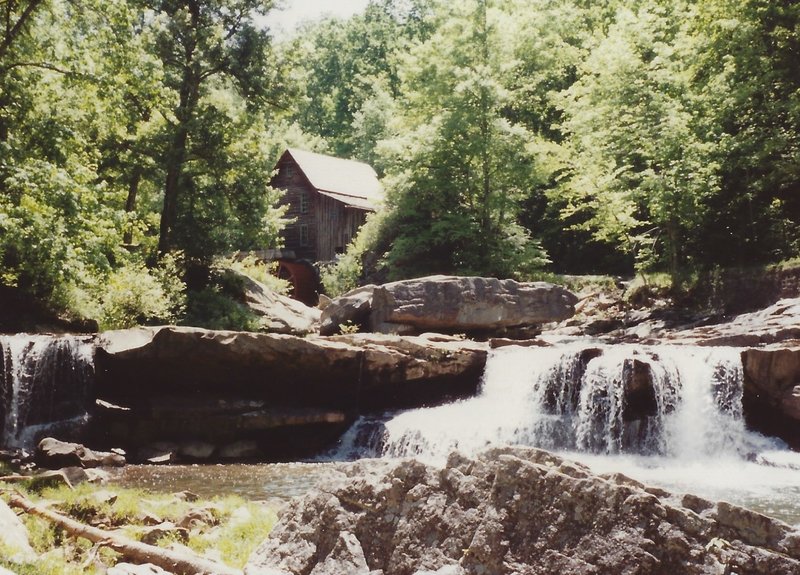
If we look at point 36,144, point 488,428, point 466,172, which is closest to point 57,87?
point 36,144

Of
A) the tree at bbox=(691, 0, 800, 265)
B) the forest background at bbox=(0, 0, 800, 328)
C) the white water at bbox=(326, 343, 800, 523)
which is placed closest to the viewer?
the white water at bbox=(326, 343, 800, 523)

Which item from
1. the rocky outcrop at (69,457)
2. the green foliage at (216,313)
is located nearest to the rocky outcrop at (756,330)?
the green foliage at (216,313)

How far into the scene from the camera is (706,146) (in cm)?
2289

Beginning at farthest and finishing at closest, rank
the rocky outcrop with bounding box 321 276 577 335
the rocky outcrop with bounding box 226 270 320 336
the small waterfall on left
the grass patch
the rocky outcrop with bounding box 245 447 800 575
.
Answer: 1. the rocky outcrop with bounding box 226 270 320 336
2. the rocky outcrop with bounding box 321 276 577 335
3. the small waterfall on left
4. the grass patch
5. the rocky outcrop with bounding box 245 447 800 575

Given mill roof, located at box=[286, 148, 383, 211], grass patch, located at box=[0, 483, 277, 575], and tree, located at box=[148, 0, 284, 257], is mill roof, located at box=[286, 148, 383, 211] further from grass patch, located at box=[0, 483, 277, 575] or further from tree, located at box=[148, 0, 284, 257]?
grass patch, located at box=[0, 483, 277, 575]

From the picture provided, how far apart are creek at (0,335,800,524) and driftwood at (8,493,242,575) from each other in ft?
20.9

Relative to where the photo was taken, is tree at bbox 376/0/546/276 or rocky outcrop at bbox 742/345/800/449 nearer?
rocky outcrop at bbox 742/345/800/449

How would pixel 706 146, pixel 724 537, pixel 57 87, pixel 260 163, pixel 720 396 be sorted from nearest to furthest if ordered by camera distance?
pixel 724 537
pixel 720 396
pixel 57 87
pixel 706 146
pixel 260 163

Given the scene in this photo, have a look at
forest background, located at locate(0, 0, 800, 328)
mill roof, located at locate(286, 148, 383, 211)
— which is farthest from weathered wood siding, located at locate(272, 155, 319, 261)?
forest background, located at locate(0, 0, 800, 328)

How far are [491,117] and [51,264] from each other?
63.2 feet

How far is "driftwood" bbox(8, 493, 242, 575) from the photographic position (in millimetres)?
4586

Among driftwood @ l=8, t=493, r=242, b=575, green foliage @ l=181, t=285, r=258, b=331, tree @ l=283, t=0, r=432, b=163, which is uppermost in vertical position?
tree @ l=283, t=0, r=432, b=163

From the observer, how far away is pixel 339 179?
140 ft

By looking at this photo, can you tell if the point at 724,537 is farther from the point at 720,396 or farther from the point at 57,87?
the point at 57,87
